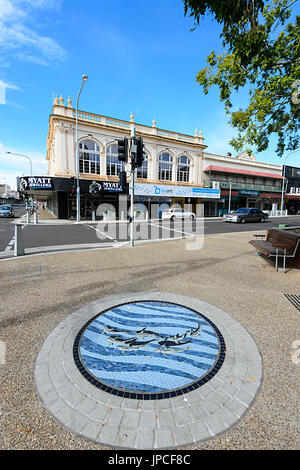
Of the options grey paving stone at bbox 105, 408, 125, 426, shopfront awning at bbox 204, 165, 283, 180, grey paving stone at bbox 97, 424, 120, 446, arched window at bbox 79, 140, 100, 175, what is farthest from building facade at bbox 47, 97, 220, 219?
grey paving stone at bbox 97, 424, 120, 446

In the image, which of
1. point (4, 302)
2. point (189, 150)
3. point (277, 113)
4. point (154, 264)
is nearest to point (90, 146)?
point (189, 150)

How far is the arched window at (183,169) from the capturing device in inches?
1297

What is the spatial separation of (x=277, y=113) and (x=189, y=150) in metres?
24.6

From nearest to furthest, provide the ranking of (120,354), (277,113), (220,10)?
(120,354)
(220,10)
(277,113)

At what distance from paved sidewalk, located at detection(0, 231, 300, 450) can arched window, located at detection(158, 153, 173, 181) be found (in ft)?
78.6

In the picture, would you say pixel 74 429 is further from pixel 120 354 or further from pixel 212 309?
pixel 212 309

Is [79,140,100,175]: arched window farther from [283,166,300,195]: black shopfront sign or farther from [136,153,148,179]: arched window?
[283,166,300,195]: black shopfront sign

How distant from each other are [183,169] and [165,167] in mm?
3321

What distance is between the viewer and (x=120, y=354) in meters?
2.86

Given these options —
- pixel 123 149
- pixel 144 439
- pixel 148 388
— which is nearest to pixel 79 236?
pixel 123 149

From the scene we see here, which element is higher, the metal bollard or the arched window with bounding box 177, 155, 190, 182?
the arched window with bounding box 177, 155, 190, 182

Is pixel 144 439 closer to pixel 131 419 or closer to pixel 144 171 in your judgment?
pixel 131 419

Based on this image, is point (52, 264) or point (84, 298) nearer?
point (84, 298)

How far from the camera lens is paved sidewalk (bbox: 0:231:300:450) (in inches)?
74.0
